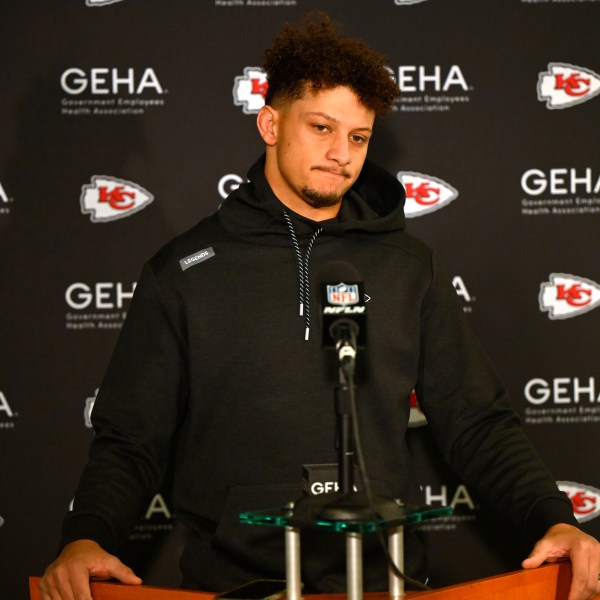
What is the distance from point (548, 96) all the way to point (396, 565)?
86.8 inches

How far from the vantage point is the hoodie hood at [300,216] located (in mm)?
2029

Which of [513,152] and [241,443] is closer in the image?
[241,443]

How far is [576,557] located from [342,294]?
1.94 ft

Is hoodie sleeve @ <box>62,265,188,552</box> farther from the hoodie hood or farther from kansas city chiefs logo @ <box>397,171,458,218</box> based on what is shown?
kansas city chiefs logo @ <box>397,171,458,218</box>

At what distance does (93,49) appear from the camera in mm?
2979

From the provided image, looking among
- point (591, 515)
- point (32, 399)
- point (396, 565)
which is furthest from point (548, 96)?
point (396, 565)

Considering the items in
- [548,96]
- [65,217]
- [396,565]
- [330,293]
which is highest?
[548,96]

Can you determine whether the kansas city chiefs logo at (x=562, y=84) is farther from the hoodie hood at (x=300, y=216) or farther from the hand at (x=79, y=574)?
the hand at (x=79, y=574)

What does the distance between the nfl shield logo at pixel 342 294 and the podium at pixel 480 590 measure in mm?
416

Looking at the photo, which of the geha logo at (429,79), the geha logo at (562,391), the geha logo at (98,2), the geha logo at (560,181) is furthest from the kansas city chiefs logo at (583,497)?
the geha logo at (98,2)

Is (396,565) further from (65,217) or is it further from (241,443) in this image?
(65,217)

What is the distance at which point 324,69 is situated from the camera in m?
2.00

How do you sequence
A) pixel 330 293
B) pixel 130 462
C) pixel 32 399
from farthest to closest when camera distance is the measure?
pixel 32 399, pixel 130 462, pixel 330 293

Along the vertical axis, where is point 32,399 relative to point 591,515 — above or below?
above
